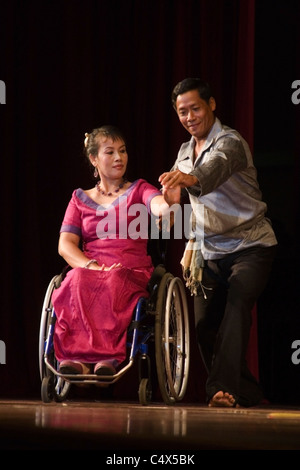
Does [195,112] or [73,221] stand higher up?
[195,112]

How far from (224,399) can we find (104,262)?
682 mm

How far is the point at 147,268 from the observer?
10.9 feet

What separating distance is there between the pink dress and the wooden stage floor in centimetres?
31

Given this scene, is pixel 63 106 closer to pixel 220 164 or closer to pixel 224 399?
pixel 220 164

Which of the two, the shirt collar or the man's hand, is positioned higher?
the shirt collar

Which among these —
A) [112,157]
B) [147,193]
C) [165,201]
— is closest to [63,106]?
[112,157]

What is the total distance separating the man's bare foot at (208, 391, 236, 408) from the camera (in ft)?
9.72

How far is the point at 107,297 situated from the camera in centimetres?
304

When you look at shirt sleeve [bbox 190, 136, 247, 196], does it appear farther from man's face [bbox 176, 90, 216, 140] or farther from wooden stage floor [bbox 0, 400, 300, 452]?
wooden stage floor [bbox 0, 400, 300, 452]

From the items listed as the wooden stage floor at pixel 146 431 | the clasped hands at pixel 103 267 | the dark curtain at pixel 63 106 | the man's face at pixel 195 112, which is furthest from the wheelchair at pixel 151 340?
the dark curtain at pixel 63 106

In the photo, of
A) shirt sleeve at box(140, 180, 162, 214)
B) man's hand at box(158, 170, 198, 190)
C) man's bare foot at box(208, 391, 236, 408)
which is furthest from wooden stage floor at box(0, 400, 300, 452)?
shirt sleeve at box(140, 180, 162, 214)

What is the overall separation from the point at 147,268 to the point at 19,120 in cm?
135

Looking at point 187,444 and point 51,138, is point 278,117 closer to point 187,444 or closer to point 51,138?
point 51,138

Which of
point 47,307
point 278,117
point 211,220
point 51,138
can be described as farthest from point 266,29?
point 47,307
